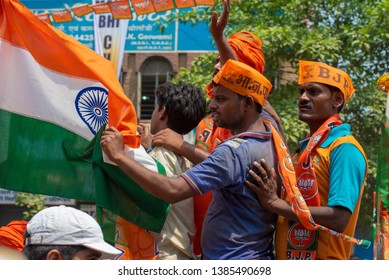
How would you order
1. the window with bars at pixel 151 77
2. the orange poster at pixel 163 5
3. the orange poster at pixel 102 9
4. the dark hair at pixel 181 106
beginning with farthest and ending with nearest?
1. the window with bars at pixel 151 77
2. the orange poster at pixel 102 9
3. the orange poster at pixel 163 5
4. the dark hair at pixel 181 106

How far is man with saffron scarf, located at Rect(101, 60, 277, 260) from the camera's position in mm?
3549

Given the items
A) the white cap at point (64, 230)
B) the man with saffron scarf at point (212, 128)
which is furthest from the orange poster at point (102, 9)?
the white cap at point (64, 230)

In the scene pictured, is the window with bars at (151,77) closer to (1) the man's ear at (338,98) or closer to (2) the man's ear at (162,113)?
(2) the man's ear at (162,113)

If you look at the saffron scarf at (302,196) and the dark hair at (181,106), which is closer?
the saffron scarf at (302,196)

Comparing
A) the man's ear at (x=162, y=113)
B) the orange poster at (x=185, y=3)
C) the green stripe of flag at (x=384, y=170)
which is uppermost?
the orange poster at (x=185, y=3)

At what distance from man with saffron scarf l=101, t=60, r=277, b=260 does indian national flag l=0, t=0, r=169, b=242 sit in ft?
1.84

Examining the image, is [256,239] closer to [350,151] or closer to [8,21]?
[350,151]

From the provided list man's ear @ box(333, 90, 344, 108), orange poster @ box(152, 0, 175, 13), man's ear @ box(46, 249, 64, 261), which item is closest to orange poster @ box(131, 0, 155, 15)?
orange poster @ box(152, 0, 175, 13)

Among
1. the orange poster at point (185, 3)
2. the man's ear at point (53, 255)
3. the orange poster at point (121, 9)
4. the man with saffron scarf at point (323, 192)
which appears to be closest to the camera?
the man's ear at point (53, 255)

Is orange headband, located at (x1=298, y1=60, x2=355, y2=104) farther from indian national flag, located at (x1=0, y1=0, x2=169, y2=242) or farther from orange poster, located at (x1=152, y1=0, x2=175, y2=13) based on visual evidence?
orange poster, located at (x1=152, y1=0, x2=175, y2=13)

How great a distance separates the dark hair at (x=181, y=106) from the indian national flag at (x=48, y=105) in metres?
0.31

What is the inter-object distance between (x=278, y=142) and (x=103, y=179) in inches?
35.0

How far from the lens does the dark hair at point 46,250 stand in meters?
3.07
